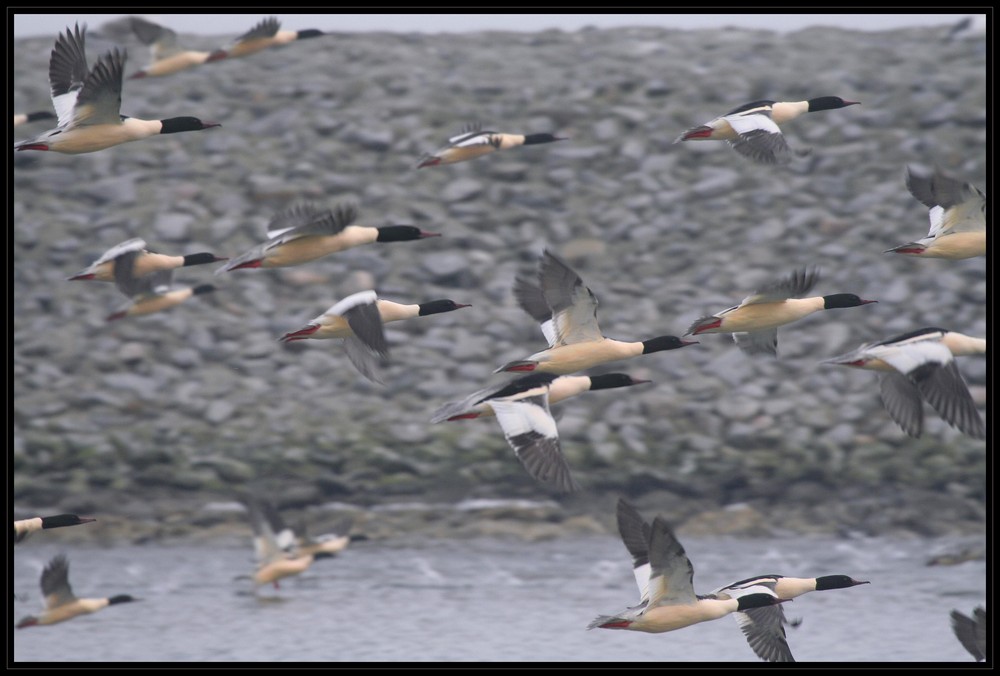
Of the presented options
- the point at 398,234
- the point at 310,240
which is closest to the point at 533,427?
the point at 310,240

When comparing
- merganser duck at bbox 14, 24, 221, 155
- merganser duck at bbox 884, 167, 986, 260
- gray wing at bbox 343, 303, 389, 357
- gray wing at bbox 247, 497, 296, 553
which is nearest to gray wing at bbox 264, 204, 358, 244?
gray wing at bbox 343, 303, 389, 357

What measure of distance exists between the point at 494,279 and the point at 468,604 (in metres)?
6.02

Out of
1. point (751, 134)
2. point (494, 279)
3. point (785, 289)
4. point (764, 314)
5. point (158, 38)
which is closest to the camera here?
point (785, 289)

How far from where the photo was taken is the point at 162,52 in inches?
771

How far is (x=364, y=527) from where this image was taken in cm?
1641

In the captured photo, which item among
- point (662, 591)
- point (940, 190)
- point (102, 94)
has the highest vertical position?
point (102, 94)

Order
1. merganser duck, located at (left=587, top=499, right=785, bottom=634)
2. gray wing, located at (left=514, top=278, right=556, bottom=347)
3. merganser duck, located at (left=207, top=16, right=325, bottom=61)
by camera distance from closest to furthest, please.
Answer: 1. merganser duck, located at (left=587, top=499, right=785, bottom=634)
2. gray wing, located at (left=514, top=278, right=556, bottom=347)
3. merganser duck, located at (left=207, top=16, right=325, bottom=61)

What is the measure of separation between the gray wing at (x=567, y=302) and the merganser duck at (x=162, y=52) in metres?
9.36

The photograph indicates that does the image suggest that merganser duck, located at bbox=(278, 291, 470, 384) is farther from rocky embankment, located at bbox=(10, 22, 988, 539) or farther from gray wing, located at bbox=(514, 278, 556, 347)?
rocky embankment, located at bbox=(10, 22, 988, 539)

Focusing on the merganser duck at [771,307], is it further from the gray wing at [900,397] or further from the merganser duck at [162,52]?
the merganser duck at [162,52]

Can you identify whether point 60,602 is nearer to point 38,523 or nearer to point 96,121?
point 38,523

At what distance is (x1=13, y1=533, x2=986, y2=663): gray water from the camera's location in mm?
13781

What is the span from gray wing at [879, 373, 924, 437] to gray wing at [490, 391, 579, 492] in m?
1.91

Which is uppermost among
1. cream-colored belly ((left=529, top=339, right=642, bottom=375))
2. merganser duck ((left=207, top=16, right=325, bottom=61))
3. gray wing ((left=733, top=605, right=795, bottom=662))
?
merganser duck ((left=207, top=16, right=325, bottom=61))
